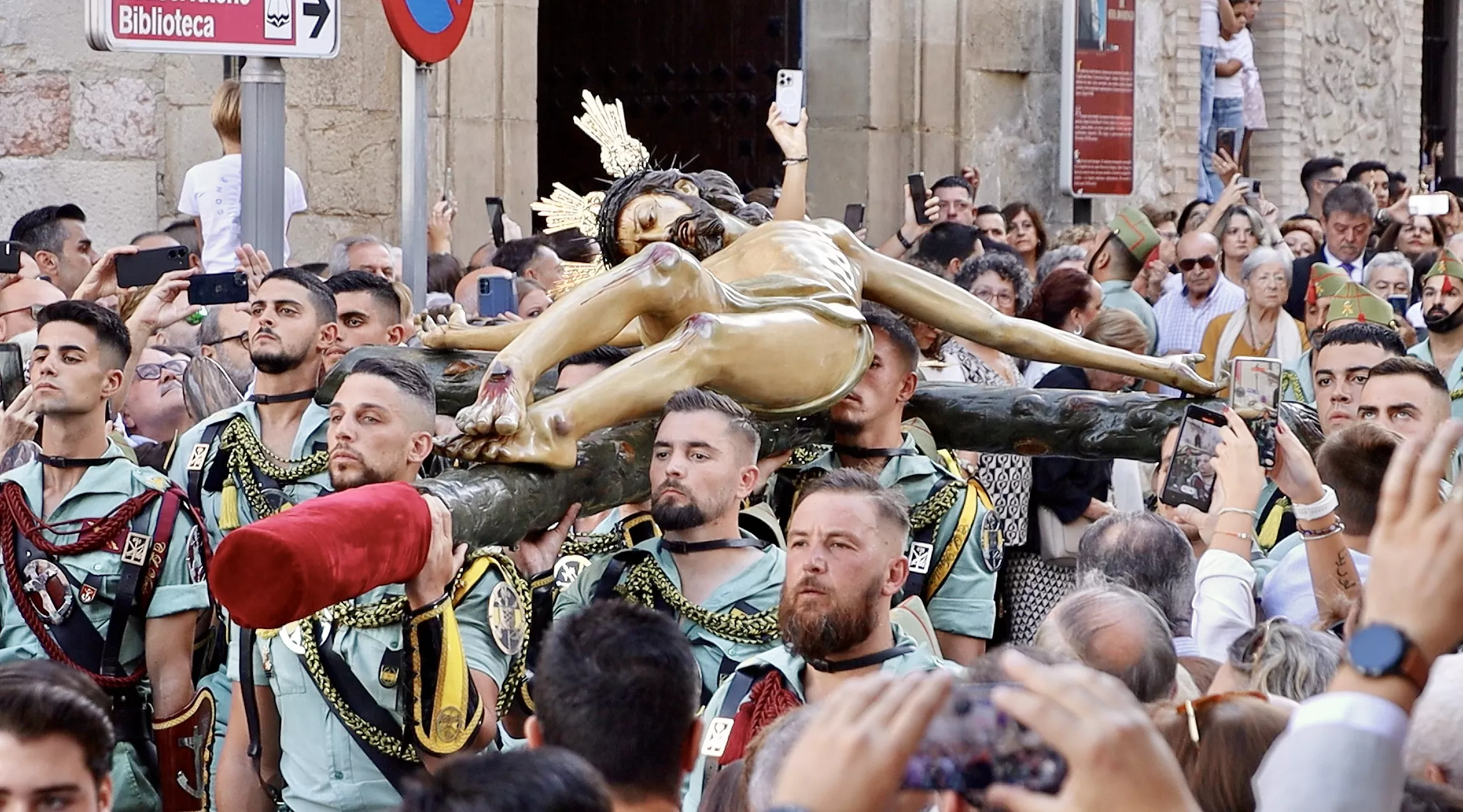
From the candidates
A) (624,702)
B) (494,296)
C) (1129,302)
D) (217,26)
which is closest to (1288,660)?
(624,702)

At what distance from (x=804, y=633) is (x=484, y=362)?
1.63 m

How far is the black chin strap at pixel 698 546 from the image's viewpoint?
16.1 ft

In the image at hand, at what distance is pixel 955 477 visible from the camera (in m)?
5.73

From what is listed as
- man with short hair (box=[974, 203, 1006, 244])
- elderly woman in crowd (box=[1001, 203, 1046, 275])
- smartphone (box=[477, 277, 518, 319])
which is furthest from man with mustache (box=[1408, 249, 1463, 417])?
elderly woman in crowd (box=[1001, 203, 1046, 275])

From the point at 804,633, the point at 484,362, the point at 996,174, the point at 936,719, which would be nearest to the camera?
the point at 936,719

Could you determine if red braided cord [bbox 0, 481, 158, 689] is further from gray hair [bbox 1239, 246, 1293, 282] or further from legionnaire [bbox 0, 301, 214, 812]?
gray hair [bbox 1239, 246, 1293, 282]

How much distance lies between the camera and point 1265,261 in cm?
893

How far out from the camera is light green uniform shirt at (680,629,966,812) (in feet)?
13.8

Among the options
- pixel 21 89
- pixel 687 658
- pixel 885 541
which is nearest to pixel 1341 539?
pixel 885 541

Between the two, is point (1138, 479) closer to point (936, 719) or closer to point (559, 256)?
point (559, 256)

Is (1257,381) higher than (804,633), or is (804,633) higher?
(1257,381)

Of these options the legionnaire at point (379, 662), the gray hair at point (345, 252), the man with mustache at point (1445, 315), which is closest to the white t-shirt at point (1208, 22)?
the man with mustache at point (1445, 315)

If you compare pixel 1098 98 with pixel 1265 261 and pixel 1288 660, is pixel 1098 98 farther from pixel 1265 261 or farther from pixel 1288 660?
pixel 1288 660

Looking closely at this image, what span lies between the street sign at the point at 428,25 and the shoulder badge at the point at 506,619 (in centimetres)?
206
